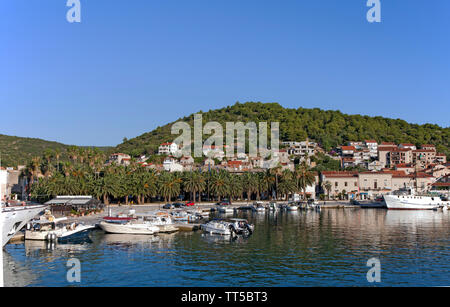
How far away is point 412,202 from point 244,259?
234ft

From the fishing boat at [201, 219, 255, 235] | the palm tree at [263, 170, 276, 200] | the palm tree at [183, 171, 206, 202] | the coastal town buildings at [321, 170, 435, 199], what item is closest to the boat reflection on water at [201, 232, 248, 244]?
the fishing boat at [201, 219, 255, 235]

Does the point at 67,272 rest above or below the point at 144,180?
below

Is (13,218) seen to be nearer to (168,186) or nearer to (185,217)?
(185,217)

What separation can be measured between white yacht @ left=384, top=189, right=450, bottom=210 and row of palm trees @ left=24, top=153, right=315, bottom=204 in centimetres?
2137

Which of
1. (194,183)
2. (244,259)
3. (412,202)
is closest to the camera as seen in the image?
(244,259)

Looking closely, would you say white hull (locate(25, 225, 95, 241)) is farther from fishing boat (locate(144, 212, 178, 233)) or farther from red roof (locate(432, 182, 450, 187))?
red roof (locate(432, 182, 450, 187))

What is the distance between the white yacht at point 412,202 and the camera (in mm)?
93375

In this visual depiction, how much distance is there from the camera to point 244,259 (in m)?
36.6

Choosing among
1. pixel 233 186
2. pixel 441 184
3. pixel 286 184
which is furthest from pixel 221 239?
pixel 441 184

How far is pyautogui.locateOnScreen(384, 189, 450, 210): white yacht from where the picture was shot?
93375 mm
